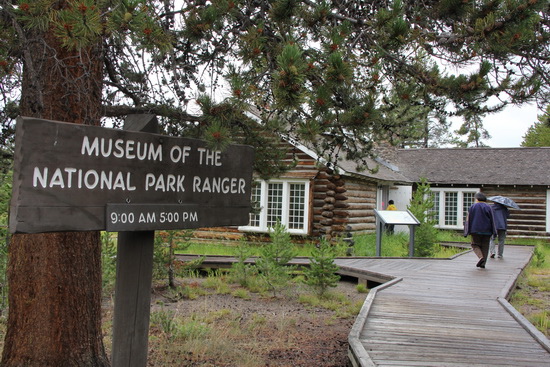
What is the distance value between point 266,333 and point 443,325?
214 cm

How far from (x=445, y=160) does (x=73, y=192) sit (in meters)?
27.1

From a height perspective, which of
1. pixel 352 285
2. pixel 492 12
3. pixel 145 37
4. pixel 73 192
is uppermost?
pixel 492 12

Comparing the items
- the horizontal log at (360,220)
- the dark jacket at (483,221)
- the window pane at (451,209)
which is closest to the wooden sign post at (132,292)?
the dark jacket at (483,221)

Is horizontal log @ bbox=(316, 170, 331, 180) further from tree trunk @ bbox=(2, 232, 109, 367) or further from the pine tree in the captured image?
tree trunk @ bbox=(2, 232, 109, 367)

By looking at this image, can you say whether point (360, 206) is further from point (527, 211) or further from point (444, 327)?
point (444, 327)

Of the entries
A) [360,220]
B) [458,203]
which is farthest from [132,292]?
[458,203]

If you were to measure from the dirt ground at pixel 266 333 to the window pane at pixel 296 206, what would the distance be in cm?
774

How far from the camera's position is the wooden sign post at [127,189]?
2.27 metres

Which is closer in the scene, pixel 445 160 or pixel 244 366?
pixel 244 366

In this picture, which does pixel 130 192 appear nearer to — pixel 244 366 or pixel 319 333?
pixel 244 366

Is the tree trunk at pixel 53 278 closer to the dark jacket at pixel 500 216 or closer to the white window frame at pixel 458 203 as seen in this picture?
the dark jacket at pixel 500 216

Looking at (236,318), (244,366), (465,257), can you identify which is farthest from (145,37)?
(465,257)

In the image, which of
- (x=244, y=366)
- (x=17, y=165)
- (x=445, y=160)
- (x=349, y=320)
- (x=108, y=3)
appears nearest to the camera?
(x=17, y=165)

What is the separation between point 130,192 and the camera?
8.68 feet
